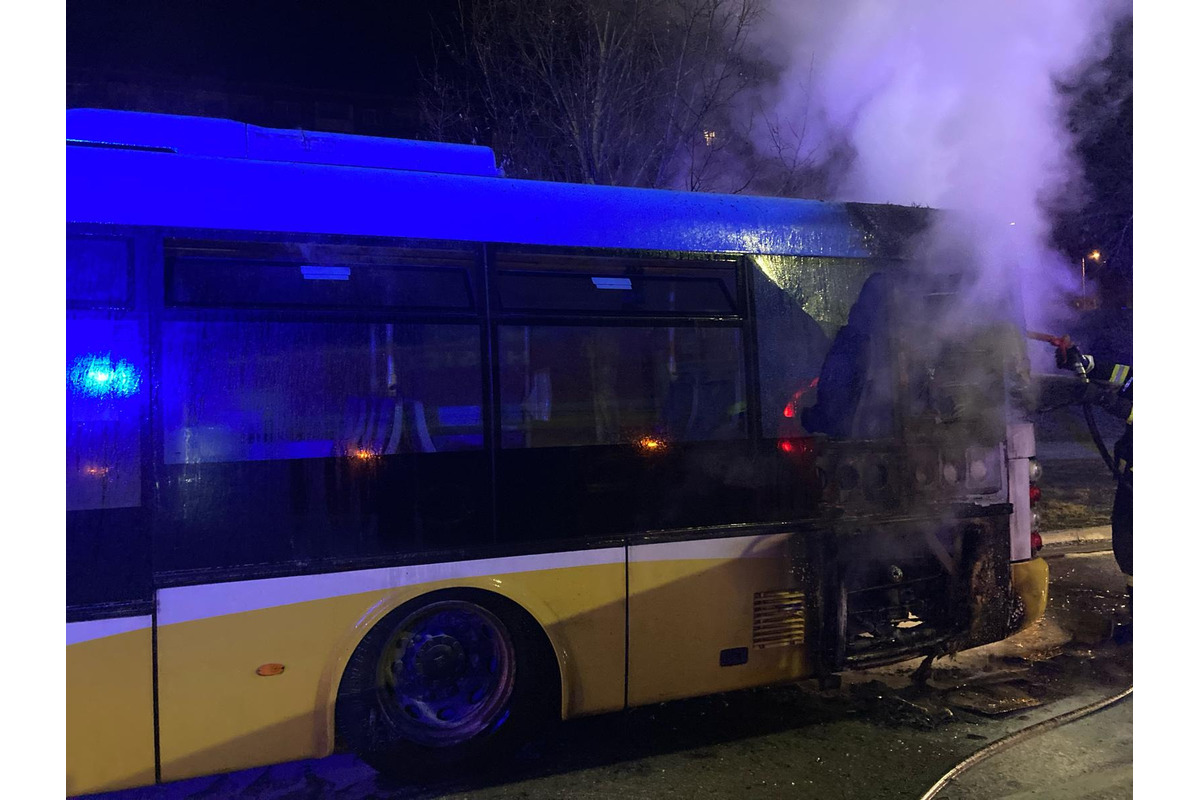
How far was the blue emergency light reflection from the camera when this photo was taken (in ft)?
11.0

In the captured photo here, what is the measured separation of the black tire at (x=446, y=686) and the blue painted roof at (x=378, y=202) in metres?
2.06

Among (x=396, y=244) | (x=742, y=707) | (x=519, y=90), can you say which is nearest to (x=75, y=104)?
(x=519, y=90)

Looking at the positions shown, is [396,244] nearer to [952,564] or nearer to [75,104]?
[952,564]

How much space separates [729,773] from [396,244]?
3.37 meters

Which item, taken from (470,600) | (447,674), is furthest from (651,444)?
(447,674)

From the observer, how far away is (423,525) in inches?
151

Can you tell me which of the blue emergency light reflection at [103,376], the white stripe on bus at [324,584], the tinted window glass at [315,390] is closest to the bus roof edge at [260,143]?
the tinted window glass at [315,390]

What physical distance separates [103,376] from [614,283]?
2.61 meters

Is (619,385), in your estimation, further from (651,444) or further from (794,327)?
(794,327)

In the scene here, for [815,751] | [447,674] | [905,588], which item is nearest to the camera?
[447,674]

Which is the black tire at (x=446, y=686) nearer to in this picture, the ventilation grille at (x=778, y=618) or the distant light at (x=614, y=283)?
the ventilation grille at (x=778, y=618)

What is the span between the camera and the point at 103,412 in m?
3.39

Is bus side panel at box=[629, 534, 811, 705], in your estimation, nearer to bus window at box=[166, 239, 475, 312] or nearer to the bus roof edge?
bus window at box=[166, 239, 475, 312]

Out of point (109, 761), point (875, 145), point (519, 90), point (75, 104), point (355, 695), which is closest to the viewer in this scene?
point (109, 761)
